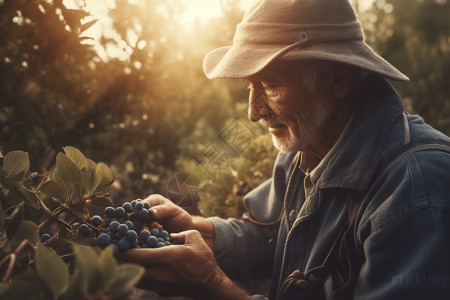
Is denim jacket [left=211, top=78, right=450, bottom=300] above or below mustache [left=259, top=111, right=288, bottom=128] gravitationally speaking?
below

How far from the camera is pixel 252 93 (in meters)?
2.14

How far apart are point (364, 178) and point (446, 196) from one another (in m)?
0.33

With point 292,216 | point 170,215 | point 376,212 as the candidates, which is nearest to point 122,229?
point 170,215

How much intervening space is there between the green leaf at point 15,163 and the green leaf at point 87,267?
623mm

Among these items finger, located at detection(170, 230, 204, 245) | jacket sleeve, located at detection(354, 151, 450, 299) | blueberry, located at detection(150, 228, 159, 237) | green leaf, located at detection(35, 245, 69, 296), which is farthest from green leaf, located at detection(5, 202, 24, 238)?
jacket sleeve, located at detection(354, 151, 450, 299)

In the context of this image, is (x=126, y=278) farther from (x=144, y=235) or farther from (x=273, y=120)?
(x=273, y=120)

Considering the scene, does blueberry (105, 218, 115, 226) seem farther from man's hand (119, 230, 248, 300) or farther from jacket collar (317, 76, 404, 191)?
jacket collar (317, 76, 404, 191)

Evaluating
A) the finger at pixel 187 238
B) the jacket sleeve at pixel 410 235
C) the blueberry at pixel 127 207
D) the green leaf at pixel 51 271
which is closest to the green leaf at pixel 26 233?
the green leaf at pixel 51 271

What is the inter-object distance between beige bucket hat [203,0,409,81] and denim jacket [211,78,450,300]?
0.27 meters

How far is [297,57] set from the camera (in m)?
Answer: 1.81

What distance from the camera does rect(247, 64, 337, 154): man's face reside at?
2.00 m

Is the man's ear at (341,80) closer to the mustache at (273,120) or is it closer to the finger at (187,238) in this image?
the mustache at (273,120)

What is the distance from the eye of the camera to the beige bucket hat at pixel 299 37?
1.85 meters

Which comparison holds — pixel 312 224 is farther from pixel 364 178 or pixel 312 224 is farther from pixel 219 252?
pixel 219 252
